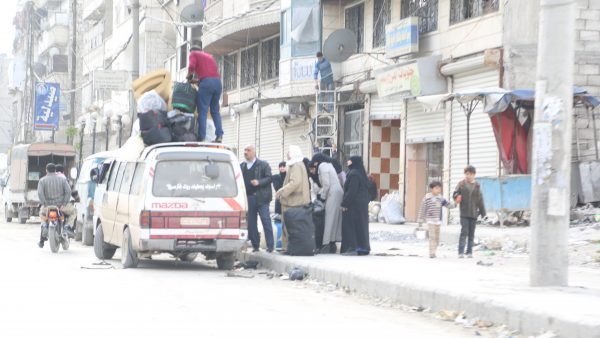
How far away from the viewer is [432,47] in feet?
91.5

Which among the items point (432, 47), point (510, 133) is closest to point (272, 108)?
point (432, 47)

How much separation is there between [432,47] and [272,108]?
11728 mm

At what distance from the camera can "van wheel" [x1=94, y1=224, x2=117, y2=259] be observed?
1909 centimetres

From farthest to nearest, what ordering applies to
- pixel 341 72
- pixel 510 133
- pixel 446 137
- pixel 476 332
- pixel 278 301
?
pixel 341 72 → pixel 446 137 → pixel 510 133 → pixel 278 301 → pixel 476 332

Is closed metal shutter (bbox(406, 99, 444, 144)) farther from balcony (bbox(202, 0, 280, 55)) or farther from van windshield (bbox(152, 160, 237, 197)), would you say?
van windshield (bbox(152, 160, 237, 197))

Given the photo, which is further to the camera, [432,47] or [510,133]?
[432,47]

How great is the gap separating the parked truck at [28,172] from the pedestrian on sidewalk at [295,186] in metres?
21.6

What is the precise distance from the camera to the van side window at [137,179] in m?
16.7

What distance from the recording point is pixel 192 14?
155 feet

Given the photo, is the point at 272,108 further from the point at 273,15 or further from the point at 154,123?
the point at 154,123

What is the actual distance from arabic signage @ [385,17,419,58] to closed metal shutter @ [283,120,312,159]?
8.65 m

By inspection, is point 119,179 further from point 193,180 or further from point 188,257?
point 193,180

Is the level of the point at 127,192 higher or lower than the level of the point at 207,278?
higher

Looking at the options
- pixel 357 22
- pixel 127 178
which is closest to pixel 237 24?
pixel 357 22
